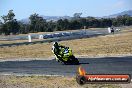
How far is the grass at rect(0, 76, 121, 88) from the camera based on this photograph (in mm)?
17267

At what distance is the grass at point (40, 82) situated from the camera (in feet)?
A: 56.7

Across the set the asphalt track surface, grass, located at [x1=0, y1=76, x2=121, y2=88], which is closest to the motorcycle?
the asphalt track surface

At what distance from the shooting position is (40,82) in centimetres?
1894

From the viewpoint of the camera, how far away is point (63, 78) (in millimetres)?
19531

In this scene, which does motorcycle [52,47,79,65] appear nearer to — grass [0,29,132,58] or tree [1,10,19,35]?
grass [0,29,132,58]

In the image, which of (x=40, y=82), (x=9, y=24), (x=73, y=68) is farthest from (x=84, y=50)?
(x=9, y=24)

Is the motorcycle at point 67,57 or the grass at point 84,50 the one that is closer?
the motorcycle at point 67,57

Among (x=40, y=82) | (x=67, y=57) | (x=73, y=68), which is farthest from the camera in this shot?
(x=67, y=57)

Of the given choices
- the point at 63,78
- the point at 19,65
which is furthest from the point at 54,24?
the point at 63,78

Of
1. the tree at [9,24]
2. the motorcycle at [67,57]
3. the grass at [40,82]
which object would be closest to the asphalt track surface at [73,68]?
the motorcycle at [67,57]

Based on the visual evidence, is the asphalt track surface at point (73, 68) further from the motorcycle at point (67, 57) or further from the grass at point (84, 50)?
the grass at point (84, 50)

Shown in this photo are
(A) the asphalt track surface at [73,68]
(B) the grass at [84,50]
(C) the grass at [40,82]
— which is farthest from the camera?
(B) the grass at [84,50]

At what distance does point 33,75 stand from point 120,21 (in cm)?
11592

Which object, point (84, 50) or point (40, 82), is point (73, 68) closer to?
point (40, 82)
